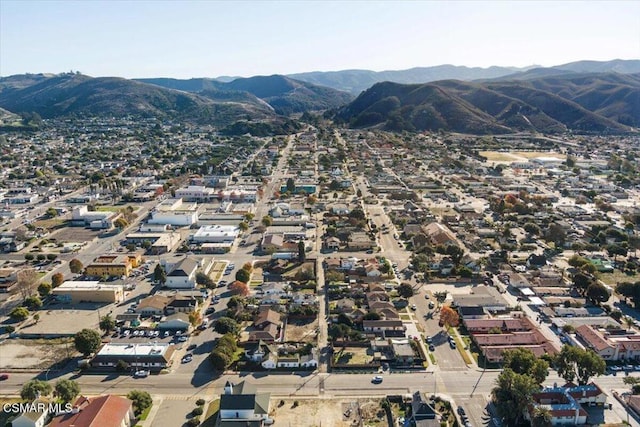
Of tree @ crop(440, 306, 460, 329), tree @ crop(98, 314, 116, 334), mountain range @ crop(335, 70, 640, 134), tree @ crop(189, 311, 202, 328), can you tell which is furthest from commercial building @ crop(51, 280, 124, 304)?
mountain range @ crop(335, 70, 640, 134)

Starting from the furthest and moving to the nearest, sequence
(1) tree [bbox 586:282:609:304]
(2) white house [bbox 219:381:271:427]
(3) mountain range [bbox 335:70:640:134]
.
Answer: (3) mountain range [bbox 335:70:640:134] < (1) tree [bbox 586:282:609:304] < (2) white house [bbox 219:381:271:427]

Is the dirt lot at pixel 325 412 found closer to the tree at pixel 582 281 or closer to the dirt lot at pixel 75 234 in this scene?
the tree at pixel 582 281

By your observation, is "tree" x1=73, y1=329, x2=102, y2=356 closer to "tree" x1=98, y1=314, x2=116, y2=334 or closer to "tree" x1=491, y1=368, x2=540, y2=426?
"tree" x1=98, y1=314, x2=116, y2=334

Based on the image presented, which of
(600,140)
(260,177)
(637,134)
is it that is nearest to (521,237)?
(260,177)

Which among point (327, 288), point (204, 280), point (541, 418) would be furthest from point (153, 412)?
point (541, 418)

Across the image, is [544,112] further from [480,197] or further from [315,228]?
[315,228]
